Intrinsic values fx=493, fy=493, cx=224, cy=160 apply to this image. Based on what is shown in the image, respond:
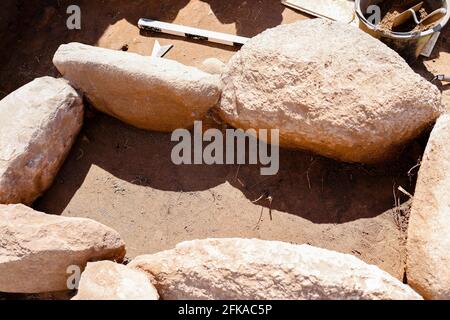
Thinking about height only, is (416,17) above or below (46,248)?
above

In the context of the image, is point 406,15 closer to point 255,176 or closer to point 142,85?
point 255,176

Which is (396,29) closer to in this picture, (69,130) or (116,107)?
(116,107)

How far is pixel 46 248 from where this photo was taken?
2508 mm

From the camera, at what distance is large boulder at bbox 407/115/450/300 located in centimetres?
233

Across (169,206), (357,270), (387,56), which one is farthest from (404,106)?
(169,206)

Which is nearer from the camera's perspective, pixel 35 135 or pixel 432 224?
pixel 432 224

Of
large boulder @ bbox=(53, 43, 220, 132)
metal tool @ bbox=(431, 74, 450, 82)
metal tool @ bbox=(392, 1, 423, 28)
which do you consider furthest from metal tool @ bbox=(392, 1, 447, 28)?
large boulder @ bbox=(53, 43, 220, 132)

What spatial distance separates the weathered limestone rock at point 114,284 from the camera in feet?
7.72

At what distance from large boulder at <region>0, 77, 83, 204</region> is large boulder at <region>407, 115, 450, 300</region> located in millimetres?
2161

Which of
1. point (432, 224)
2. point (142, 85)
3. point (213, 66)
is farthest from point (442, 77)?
point (142, 85)

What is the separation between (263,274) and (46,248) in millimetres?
1111

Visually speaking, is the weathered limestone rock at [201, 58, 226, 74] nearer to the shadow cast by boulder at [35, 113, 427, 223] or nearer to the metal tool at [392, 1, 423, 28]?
the shadow cast by boulder at [35, 113, 427, 223]

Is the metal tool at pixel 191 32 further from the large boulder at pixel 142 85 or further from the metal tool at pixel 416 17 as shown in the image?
the metal tool at pixel 416 17

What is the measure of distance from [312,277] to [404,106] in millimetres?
1121
